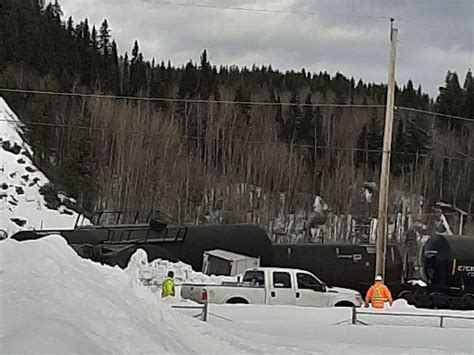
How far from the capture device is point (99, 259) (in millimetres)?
26562

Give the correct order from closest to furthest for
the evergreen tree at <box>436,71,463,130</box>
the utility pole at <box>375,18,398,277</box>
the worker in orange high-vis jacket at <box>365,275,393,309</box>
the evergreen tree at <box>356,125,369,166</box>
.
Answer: the worker in orange high-vis jacket at <box>365,275,393,309</box> < the utility pole at <box>375,18,398,277</box> < the evergreen tree at <box>356,125,369,166</box> < the evergreen tree at <box>436,71,463,130</box>

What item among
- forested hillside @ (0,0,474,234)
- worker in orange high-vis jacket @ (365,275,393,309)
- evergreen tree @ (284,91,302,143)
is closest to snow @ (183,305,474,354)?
worker in orange high-vis jacket @ (365,275,393,309)

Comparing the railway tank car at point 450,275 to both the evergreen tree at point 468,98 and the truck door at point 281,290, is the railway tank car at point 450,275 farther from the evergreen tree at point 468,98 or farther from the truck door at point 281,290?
the evergreen tree at point 468,98

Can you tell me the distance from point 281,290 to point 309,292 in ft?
2.31

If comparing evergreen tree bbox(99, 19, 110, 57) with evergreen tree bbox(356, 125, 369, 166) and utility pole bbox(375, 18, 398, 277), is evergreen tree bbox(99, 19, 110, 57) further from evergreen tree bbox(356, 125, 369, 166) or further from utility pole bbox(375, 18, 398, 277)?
utility pole bbox(375, 18, 398, 277)

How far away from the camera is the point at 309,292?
66.3ft

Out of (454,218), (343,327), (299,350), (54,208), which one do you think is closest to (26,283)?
(299,350)

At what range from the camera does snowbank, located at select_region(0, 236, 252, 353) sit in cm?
664

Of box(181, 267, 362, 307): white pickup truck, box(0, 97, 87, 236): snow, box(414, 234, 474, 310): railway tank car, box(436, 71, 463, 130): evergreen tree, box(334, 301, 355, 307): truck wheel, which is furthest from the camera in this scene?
box(436, 71, 463, 130): evergreen tree

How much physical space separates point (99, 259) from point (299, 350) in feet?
55.6

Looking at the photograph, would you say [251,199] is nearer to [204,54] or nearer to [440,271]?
[204,54]

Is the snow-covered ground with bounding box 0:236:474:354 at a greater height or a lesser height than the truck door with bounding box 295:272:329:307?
greater

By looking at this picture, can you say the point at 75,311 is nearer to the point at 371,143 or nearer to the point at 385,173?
the point at 385,173

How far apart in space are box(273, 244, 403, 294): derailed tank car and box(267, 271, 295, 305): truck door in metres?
8.50
